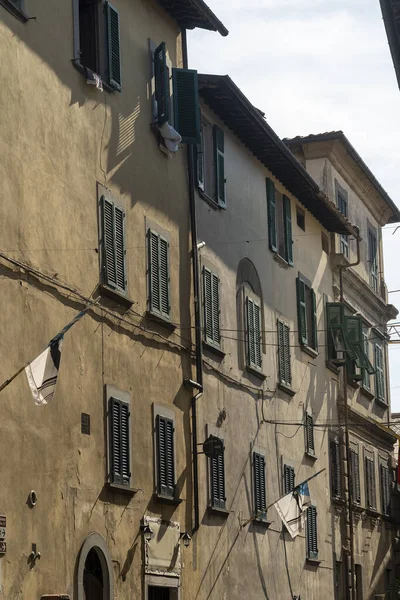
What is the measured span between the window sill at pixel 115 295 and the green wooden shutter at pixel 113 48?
3288 mm

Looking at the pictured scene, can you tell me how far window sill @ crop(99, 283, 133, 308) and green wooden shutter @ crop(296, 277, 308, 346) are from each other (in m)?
11.1

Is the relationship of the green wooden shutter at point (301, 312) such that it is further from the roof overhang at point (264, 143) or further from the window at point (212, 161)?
the window at point (212, 161)

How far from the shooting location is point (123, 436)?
64.7 ft

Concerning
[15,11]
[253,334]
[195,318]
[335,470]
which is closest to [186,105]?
[195,318]

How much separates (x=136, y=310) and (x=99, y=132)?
9.17 ft

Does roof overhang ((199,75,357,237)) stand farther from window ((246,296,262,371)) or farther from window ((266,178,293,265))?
window ((246,296,262,371))

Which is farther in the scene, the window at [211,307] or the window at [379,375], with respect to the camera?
the window at [379,375]

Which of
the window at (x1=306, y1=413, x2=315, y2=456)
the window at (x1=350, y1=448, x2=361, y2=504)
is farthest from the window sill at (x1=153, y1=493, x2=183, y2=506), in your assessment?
the window at (x1=350, y1=448, x2=361, y2=504)

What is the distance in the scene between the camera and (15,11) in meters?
17.5

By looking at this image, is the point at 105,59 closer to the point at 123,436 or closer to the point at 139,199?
the point at 139,199

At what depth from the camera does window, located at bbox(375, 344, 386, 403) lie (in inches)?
1538

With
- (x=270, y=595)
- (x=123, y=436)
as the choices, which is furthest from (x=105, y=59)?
(x=270, y=595)

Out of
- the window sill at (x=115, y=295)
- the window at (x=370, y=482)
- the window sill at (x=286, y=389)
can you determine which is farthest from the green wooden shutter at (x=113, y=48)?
the window at (x=370, y=482)

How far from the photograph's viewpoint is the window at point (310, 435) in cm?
3070
